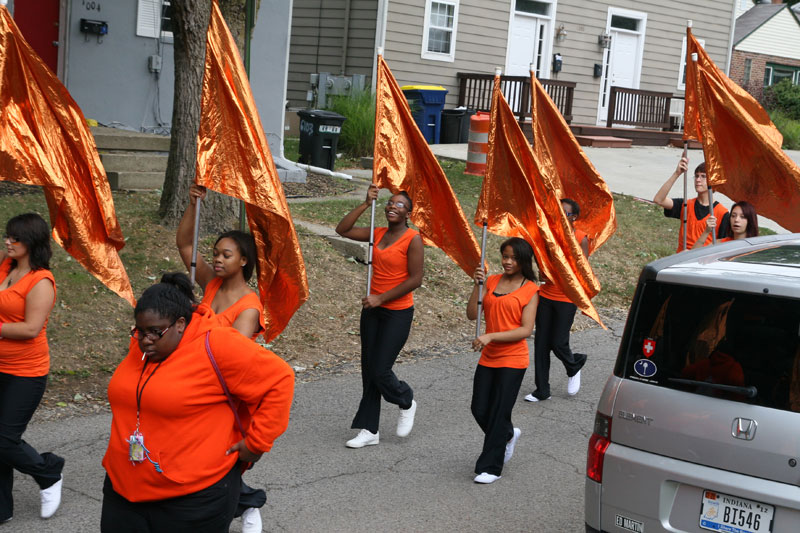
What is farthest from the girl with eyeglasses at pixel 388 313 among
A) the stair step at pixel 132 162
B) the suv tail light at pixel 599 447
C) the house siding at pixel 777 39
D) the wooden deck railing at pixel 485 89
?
the house siding at pixel 777 39

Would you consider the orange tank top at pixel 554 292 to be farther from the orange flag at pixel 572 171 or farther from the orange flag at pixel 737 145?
the orange flag at pixel 737 145

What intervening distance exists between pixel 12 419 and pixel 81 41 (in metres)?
11.3

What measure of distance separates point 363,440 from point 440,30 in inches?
690

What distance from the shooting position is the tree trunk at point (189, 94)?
10.9 meters

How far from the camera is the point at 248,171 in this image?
6078 millimetres

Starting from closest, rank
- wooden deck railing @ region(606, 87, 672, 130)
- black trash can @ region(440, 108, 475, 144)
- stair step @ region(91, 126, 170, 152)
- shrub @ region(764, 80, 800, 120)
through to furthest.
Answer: stair step @ region(91, 126, 170, 152) < black trash can @ region(440, 108, 475, 144) < wooden deck railing @ region(606, 87, 672, 130) < shrub @ region(764, 80, 800, 120)

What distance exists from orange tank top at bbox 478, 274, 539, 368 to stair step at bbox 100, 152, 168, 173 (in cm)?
799

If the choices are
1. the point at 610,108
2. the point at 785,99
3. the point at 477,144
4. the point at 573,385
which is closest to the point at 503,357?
the point at 573,385

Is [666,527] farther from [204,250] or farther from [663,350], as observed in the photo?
[204,250]

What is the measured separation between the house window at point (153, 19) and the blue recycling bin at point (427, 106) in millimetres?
7133

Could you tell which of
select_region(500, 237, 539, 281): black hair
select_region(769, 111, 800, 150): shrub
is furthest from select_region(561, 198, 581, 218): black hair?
select_region(769, 111, 800, 150): shrub

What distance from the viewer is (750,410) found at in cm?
417

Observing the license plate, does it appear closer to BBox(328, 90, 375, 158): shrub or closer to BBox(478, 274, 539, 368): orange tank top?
BBox(478, 274, 539, 368): orange tank top

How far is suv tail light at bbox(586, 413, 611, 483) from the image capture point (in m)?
4.61
